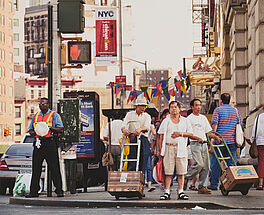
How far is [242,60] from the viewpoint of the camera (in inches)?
893

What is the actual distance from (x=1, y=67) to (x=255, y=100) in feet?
342

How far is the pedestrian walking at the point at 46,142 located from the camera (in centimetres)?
1430

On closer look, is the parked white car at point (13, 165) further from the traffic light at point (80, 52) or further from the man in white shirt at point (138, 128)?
the traffic light at point (80, 52)

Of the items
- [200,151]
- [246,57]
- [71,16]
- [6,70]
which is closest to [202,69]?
[246,57]

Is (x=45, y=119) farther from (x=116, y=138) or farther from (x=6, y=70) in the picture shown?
(x=6, y=70)

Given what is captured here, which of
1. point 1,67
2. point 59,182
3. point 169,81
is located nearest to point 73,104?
point 59,182

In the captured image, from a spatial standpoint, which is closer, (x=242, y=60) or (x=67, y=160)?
(x=67, y=160)

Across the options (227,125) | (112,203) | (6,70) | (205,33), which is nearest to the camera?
(112,203)

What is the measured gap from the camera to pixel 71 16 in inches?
577

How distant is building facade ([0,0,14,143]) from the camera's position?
11944 cm

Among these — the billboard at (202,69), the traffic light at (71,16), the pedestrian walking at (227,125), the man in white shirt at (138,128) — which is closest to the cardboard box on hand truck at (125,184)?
the man in white shirt at (138,128)

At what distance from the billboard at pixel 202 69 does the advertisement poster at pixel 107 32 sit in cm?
472

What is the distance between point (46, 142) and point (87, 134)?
3915mm

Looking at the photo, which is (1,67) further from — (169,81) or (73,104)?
(73,104)
